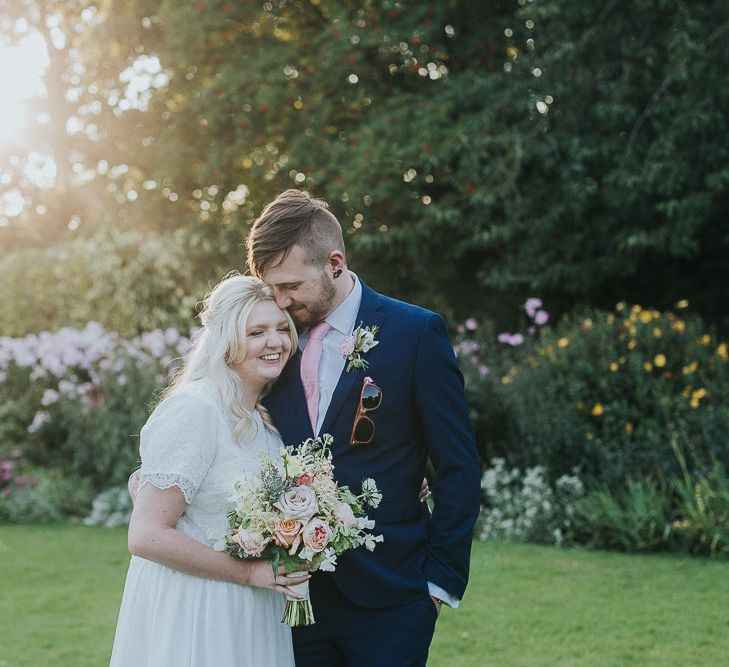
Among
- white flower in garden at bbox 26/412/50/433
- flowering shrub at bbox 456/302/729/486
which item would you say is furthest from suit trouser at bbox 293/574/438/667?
white flower in garden at bbox 26/412/50/433

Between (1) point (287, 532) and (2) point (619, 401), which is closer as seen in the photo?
(1) point (287, 532)

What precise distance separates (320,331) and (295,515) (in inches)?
32.1

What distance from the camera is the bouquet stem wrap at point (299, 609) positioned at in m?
2.99

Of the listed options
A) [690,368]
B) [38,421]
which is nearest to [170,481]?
[690,368]

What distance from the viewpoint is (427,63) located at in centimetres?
1212

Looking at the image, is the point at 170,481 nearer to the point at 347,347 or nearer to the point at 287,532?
the point at 287,532

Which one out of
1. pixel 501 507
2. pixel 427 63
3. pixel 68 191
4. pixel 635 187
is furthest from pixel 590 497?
pixel 68 191

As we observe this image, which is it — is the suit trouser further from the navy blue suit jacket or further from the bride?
the bride

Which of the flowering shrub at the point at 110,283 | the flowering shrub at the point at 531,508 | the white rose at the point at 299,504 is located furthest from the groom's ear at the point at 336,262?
the flowering shrub at the point at 110,283

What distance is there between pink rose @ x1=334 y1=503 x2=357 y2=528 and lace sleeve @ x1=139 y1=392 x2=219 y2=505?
537 mm

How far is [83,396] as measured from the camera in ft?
35.1

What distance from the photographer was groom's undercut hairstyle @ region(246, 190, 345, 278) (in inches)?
128

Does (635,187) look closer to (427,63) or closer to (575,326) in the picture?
(575,326)

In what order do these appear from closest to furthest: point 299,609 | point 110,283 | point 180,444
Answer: point 299,609, point 180,444, point 110,283
